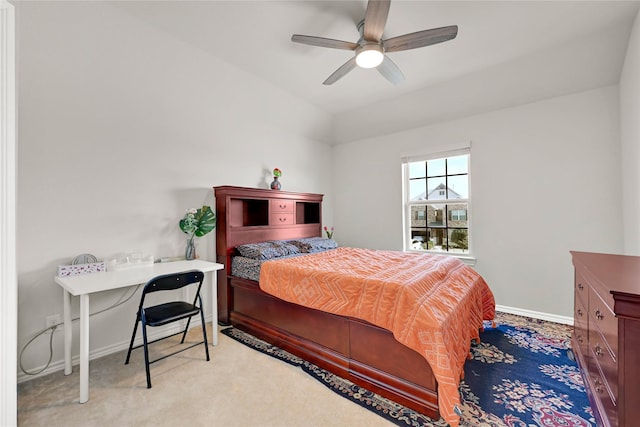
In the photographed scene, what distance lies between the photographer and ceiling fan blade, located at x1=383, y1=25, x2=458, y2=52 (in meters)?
1.96

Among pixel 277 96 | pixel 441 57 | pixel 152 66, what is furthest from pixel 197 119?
pixel 441 57

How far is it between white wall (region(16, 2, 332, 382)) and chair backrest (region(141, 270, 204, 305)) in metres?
0.86

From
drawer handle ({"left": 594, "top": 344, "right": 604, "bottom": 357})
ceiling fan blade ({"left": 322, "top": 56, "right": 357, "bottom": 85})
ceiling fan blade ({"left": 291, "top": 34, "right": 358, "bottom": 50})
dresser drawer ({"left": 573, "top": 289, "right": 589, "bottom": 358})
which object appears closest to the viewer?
drawer handle ({"left": 594, "top": 344, "right": 604, "bottom": 357})

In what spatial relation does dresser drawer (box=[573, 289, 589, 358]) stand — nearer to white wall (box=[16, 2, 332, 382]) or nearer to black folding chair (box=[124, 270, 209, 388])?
black folding chair (box=[124, 270, 209, 388])

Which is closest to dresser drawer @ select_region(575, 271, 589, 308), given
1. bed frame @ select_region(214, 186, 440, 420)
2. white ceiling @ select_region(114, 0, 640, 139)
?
bed frame @ select_region(214, 186, 440, 420)

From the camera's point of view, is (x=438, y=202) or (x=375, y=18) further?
(x=438, y=202)

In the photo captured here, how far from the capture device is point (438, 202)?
4.05 metres

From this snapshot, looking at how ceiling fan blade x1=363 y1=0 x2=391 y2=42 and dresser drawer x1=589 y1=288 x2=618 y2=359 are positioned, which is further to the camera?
ceiling fan blade x1=363 y1=0 x2=391 y2=42

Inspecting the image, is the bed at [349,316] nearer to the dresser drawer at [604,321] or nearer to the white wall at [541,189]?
the dresser drawer at [604,321]

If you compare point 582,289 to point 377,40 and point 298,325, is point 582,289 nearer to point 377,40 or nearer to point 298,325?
point 298,325

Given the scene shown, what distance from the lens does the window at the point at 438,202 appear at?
12.6 ft

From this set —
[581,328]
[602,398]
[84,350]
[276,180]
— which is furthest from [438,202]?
[84,350]

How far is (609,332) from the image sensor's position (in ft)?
3.98

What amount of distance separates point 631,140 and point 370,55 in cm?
244
